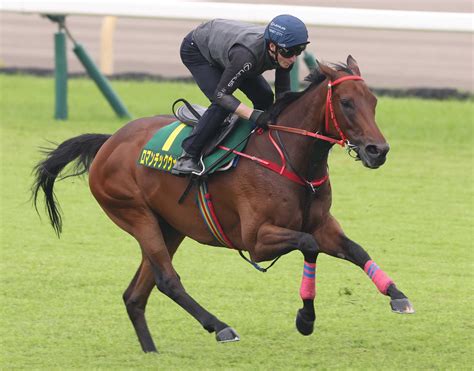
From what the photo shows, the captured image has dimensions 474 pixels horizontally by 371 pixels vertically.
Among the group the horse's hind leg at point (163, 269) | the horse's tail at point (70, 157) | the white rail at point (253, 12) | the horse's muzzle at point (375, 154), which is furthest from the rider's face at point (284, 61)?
the white rail at point (253, 12)

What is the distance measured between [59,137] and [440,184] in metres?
4.54

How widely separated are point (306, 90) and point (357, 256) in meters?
0.97

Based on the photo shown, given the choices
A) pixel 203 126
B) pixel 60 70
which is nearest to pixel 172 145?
pixel 203 126

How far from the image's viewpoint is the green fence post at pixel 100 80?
14719 millimetres

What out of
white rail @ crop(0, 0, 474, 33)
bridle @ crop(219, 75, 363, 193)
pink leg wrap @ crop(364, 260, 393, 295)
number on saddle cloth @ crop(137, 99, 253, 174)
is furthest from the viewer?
white rail @ crop(0, 0, 474, 33)

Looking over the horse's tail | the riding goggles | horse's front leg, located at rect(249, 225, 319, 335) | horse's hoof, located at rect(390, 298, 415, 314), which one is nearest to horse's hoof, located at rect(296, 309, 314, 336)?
horse's front leg, located at rect(249, 225, 319, 335)

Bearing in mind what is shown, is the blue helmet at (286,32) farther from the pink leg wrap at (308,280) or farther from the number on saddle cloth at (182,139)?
the pink leg wrap at (308,280)

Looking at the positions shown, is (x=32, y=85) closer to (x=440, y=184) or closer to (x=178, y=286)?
(x=440, y=184)

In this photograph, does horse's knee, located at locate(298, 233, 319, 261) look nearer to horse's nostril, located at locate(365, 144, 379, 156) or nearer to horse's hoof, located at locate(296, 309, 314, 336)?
horse's hoof, located at locate(296, 309, 314, 336)

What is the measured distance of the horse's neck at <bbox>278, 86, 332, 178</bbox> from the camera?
6.61 metres

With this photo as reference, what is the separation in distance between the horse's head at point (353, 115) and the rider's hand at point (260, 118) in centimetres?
41

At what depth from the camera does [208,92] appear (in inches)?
→ 281

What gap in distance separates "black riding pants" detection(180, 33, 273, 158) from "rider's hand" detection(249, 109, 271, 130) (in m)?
0.18

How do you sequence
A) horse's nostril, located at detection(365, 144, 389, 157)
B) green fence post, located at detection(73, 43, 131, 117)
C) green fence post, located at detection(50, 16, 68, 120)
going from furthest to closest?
green fence post, located at detection(50, 16, 68, 120)
green fence post, located at detection(73, 43, 131, 117)
horse's nostril, located at detection(365, 144, 389, 157)
